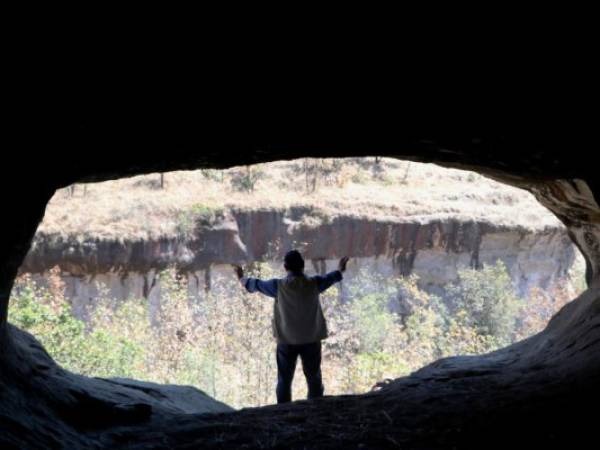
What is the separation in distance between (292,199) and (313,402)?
19.6 m

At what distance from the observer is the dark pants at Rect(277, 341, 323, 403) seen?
5.25 meters

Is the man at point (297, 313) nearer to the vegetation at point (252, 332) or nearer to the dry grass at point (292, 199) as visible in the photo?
the vegetation at point (252, 332)

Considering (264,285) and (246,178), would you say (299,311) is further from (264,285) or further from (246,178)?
(246,178)

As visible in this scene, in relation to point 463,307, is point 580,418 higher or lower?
higher

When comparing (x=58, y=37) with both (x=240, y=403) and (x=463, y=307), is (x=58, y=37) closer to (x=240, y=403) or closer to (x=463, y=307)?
(x=240, y=403)

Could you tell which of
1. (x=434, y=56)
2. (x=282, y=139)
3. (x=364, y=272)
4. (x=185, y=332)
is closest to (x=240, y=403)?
(x=185, y=332)

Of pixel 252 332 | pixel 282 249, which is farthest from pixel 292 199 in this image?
pixel 252 332

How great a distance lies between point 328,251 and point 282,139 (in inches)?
796

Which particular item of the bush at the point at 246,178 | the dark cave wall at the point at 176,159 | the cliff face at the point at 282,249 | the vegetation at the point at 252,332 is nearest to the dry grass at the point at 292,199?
the bush at the point at 246,178

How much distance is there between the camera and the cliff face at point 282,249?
21.9 meters

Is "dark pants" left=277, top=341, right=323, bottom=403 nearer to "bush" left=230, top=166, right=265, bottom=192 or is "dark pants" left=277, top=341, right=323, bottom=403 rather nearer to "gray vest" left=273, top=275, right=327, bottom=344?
"gray vest" left=273, top=275, right=327, bottom=344

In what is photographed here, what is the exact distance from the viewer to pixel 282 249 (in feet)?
76.7

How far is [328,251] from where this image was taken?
2403 cm

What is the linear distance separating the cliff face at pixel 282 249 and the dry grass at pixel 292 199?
38cm
